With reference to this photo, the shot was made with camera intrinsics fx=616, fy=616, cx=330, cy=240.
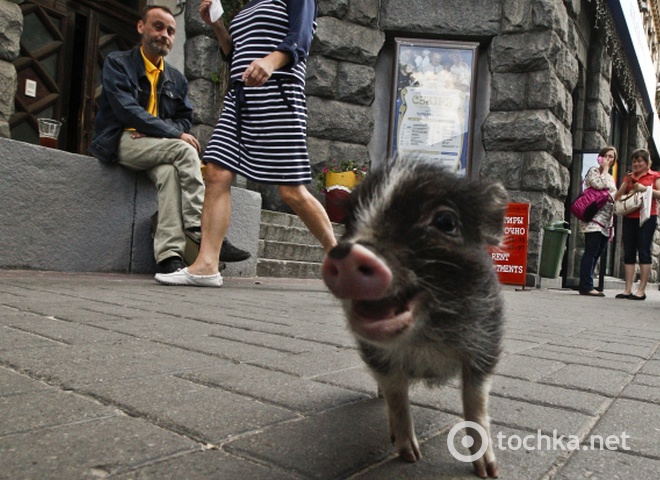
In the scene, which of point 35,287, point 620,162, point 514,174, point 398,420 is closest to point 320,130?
point 514,174

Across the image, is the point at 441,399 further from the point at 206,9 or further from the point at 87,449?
the point at 206,9

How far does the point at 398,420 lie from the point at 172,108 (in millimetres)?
5131

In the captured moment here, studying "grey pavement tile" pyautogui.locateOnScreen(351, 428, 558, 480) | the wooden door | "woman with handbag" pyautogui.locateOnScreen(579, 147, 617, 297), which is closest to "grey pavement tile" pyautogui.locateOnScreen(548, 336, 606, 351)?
"grey pavement tile" pyautogui.locateOnScreen(351, 428, 558, 480)

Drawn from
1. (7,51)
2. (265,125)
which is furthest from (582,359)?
(7,51)

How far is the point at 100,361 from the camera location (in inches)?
87.2

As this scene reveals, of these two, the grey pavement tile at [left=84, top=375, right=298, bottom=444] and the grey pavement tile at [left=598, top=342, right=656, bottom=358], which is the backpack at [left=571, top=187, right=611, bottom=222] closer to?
the grey pavement tile at [left=598, top=342, right=656, bottom=358]

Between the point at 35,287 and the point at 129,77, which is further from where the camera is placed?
the point at 129,77

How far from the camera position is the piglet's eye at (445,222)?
132 cm

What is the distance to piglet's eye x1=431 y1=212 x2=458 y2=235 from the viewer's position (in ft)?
4.33

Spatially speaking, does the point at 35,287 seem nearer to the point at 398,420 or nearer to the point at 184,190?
the point at 184,190

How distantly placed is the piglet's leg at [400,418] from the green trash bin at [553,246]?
860 centimetres

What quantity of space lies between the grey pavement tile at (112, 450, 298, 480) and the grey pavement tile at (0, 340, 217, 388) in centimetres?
71

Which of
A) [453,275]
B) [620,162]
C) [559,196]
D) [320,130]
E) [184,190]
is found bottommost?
[453,275]

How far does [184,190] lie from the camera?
221 inches
